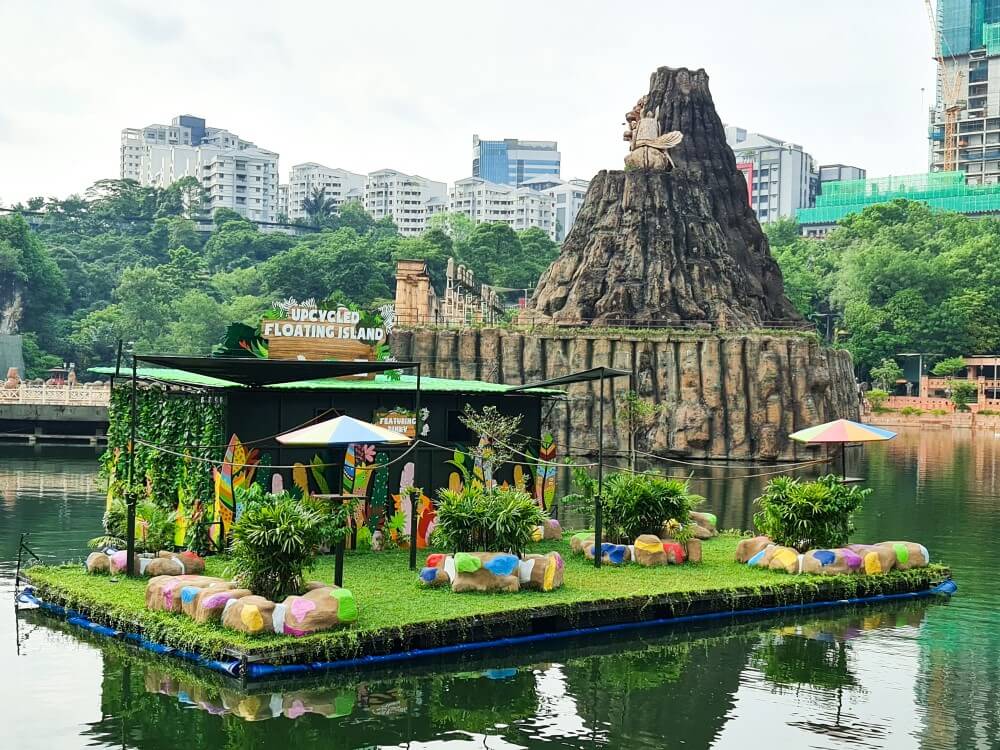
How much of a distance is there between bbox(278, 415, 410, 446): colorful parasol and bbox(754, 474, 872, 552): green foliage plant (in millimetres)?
9410

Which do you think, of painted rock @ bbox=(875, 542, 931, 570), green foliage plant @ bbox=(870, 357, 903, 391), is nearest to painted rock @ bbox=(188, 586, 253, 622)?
painted rock @ bbox=(875, 542, 931, 570)

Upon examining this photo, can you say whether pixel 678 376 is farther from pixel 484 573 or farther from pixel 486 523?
pixel 484 573

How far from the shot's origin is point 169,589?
74.3 feet

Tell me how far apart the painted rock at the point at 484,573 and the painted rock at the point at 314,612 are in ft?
11.1

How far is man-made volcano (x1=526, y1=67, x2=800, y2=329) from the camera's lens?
264 feet

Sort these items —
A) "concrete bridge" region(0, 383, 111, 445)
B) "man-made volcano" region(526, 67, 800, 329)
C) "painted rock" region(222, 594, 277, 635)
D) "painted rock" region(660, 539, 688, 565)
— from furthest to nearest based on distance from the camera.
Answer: "man-made volcano" region(526, 67, 800, 329)
"concrete bridge" region(0, 383, 111, 445)
"painted rock" region(660, 539, 688, 565)
"painted rock" region(222, 594, 277, 635)

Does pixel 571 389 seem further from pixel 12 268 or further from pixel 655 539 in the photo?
pixel 12 268

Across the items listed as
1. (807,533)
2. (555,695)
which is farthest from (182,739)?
(807,533)

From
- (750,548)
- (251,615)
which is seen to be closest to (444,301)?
(750,548)

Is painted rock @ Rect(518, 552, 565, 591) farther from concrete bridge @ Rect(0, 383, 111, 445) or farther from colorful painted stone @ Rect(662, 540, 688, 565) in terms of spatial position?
concrete bridge @ Rect(0, 383, 111, 445)

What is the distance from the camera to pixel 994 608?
28312 mm

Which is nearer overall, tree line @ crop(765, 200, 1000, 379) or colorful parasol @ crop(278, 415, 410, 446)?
colorful parasol @ crop(278, 415, 410, 446)

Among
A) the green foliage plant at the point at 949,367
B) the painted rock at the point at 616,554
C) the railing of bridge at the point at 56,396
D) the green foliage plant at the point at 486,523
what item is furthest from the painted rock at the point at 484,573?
the green foliage plant at the point at 949,367

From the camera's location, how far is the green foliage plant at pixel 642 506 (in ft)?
95.1
